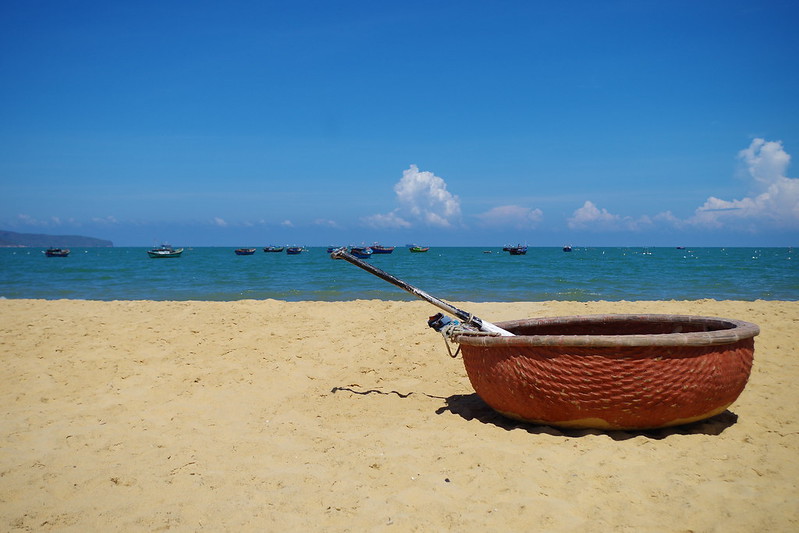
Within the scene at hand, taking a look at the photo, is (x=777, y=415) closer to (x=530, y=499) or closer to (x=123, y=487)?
(x=530, y=499)

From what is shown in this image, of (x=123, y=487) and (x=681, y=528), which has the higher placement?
(x=681, y=528)

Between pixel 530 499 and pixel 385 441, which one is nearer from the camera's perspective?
pixel 530 499

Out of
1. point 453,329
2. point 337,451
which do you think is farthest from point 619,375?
point 337,451

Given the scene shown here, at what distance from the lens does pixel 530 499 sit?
2.97 metres

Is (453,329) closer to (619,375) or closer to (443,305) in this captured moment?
(443,305)

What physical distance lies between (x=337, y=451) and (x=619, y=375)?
2166 mm

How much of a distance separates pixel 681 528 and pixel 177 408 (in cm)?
442

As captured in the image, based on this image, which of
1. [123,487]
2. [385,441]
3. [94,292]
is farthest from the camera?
[94,292]

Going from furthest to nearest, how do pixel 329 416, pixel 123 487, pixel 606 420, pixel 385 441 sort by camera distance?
pixel 329 416, pixel 385 441, pixel 606 420, pixel 123 487

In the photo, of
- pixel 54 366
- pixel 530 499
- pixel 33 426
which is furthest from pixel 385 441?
pixel 54 366

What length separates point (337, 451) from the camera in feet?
12.8

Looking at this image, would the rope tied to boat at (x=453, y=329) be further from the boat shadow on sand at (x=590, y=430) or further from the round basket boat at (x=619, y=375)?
the boat shadow on sand at (x=590, y=430)

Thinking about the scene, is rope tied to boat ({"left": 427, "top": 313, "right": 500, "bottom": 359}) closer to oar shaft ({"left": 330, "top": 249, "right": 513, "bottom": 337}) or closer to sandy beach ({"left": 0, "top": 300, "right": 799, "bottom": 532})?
oar shaft ({"left": 330, "top": 249, "right": 513, "bottom": 337})

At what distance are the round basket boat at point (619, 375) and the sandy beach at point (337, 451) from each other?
0.21 metres
